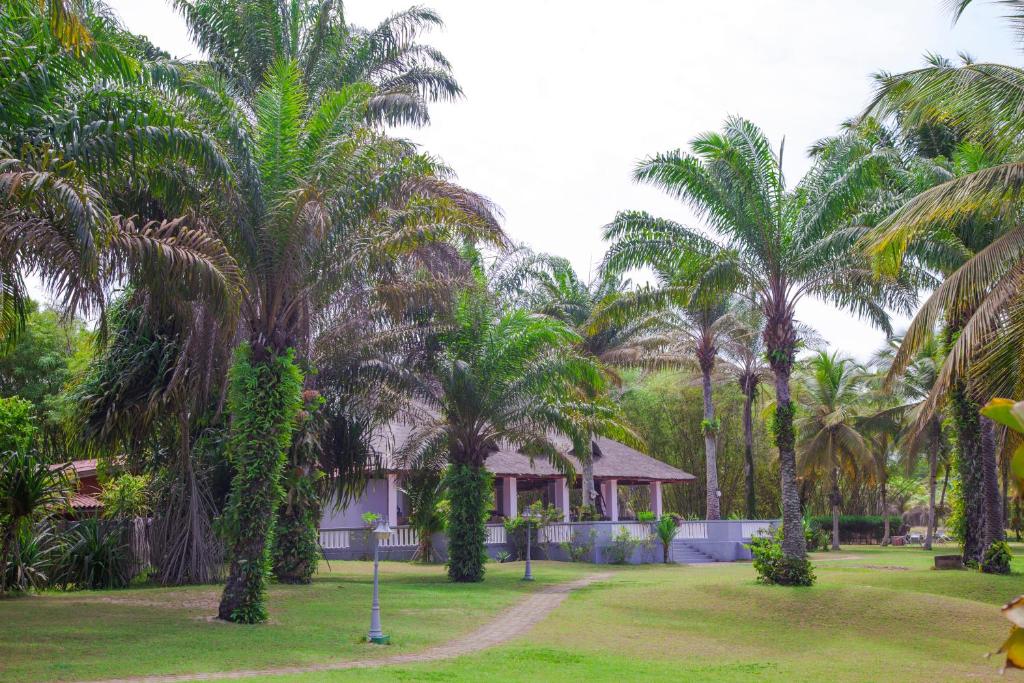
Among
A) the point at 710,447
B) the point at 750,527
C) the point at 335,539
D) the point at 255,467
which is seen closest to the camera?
the point at 255,467

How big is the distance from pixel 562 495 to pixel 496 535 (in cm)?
742

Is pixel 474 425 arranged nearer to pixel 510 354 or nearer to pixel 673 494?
pixel 510 354

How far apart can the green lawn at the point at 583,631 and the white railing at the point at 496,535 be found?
29.7 ft

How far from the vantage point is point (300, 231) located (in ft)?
48.7

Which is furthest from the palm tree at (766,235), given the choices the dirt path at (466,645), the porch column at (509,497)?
the porch column at (509,497)

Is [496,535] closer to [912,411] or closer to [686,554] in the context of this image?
[686,554]

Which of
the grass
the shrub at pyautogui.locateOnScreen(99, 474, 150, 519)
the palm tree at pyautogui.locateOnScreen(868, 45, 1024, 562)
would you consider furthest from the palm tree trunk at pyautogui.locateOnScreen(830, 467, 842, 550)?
the shrub at pyautogui.locateOnScreen(99, 474, 150, 519)

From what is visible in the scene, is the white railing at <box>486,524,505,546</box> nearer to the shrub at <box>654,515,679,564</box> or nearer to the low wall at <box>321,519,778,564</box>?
the low wall at <box>321,519,778,564</box>

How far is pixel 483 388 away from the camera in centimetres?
2361

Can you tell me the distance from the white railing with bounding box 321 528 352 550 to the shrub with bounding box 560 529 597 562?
23.5 ft

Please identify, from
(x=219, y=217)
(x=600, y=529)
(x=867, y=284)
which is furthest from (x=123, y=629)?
(x=600, y=529)

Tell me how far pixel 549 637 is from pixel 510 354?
9.60m

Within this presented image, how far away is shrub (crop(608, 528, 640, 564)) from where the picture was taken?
32.0 m

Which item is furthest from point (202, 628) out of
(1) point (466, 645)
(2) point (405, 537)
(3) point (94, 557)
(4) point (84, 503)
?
(2) point (405, 537)
